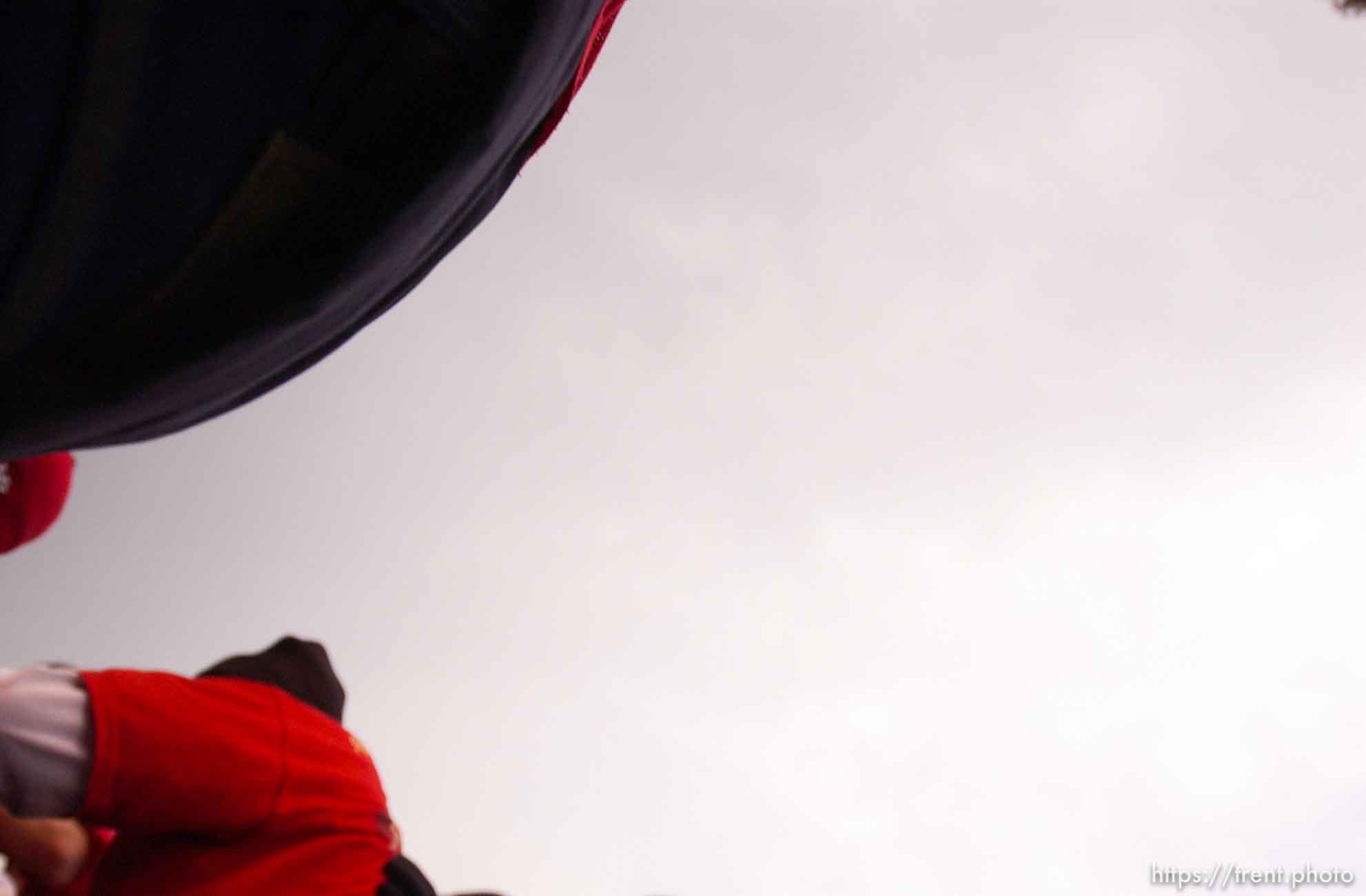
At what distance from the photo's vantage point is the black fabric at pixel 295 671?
44.6 inches

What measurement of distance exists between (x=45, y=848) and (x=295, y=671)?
1.00ft

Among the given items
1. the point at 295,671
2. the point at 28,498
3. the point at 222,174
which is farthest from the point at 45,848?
the point at 222,174

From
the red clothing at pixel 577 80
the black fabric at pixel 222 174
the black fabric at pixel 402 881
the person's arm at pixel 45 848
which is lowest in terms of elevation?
the person's arm at pixel 45 848

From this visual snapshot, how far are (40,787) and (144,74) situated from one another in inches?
24.5

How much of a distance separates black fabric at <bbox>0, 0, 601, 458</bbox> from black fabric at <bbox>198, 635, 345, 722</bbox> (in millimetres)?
784

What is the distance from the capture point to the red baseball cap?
1392mm

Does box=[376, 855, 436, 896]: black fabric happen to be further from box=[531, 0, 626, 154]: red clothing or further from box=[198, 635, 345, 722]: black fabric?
box=[531, 0, 626, 154]: red clothing

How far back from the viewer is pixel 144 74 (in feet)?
1.15

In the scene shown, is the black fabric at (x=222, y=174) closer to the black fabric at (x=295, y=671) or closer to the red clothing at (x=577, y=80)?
the red clothing at (x=577, y=80)

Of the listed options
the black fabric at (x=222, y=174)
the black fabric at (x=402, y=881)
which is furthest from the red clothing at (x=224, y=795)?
the black fabric at (x=222, y=174)

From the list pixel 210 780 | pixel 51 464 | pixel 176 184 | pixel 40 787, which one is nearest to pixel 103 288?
pixel 176 184

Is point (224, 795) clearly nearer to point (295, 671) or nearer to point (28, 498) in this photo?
point (295, 671)

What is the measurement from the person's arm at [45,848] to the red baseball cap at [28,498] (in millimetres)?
536

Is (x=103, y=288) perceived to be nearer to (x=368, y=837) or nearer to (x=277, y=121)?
(x=277, y=121)
